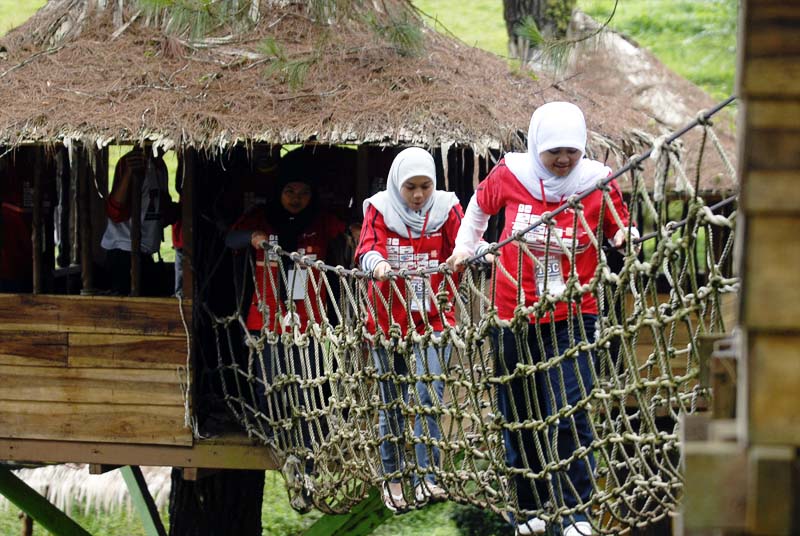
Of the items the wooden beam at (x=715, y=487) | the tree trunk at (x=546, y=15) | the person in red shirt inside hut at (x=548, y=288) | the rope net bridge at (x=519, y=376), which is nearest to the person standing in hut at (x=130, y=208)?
the rope net bridge at (x=519, y=376)

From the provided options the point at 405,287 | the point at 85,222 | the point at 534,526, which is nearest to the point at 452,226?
the point at 405,287

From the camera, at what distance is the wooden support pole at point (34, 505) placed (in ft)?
23.0

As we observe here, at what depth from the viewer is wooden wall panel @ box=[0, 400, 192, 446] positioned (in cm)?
559

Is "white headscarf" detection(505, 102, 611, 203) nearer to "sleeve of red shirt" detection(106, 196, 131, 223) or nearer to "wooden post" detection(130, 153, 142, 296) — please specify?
"wooden post" detection(130, 153, 142, 296)

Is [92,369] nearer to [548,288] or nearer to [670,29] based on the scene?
[548,288]

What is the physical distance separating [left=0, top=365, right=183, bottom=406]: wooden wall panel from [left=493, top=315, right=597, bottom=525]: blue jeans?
2143 millimetres

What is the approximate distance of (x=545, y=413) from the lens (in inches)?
150

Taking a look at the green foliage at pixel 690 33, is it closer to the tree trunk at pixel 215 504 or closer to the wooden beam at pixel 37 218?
the tree trunk at pixel 215 504

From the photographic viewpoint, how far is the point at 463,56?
6.52m

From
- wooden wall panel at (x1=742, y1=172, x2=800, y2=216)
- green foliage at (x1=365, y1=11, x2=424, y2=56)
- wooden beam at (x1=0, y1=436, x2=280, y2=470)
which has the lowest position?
wooden beam at (x1=0, y1=436, x2=280, y2=470)

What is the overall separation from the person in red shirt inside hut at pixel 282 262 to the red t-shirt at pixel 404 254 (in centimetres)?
69

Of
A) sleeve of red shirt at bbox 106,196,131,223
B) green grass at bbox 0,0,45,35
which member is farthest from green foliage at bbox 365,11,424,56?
green grass at bbox 0,0,45,35

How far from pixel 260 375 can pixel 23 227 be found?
1.64m

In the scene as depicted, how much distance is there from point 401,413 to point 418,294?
Result: 408mm
